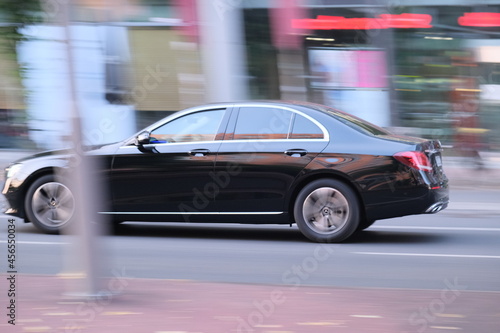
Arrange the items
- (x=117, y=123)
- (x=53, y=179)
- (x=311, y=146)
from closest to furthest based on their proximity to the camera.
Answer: (x=311, y=146) < (x=53, y=179) < (x=117, y=123)

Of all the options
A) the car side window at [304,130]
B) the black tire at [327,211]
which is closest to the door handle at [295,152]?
the car side window at [304,130]

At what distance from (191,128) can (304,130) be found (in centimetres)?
130

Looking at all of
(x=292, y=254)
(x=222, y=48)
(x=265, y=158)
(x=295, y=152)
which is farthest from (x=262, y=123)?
(x=222, y=48)

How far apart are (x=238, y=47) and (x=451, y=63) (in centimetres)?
466

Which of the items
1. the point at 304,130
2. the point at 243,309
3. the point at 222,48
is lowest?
the point at 243,309

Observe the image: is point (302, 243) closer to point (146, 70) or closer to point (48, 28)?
point (48, 28)

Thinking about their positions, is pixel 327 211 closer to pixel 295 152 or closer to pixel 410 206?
pixel 295 152

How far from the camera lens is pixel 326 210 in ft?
29.8

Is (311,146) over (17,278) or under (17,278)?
over

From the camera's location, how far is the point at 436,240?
959 centimetres

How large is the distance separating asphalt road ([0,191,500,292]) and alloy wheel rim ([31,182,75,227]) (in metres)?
0.22

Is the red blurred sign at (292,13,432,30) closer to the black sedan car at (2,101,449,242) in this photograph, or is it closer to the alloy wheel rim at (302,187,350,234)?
the black sedan car at (2,101,449,242)

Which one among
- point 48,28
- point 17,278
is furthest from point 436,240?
point 48,28

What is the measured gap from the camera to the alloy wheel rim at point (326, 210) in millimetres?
9023
